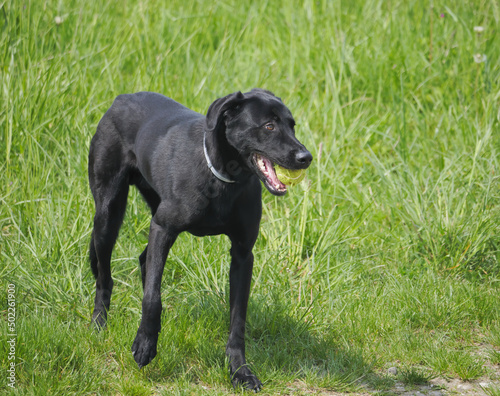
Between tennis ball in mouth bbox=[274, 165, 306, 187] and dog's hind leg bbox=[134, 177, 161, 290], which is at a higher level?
tennis ball in mouth bbox=[274, 165, 306, 187]

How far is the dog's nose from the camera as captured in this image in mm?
2977

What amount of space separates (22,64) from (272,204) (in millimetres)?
2461

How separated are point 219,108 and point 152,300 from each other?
103 cm

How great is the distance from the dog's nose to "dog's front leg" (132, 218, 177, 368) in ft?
2.57

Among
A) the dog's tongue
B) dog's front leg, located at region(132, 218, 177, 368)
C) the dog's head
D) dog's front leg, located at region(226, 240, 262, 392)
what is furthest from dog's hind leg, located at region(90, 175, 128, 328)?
the dog's tongue

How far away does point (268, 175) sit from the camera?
10.2 feet

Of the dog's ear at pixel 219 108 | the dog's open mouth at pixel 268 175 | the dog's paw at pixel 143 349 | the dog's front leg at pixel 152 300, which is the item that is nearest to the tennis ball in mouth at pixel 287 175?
the dog's open mouth at pixel 268 175

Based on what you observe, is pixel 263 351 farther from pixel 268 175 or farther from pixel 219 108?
pixel 219 108

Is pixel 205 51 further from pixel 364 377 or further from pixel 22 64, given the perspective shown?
pixel 364 377

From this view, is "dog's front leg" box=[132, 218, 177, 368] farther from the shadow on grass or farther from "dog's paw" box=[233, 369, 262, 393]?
"dog's paw" box=[233, 369, 262, 393]

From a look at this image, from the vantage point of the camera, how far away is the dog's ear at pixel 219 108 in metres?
3.02

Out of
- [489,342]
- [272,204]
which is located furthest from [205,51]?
[489,342]

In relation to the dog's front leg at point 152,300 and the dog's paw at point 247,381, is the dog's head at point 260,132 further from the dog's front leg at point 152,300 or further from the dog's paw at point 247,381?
the dog's paw at point 247,381

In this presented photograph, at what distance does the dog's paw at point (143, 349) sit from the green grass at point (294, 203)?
12cm
